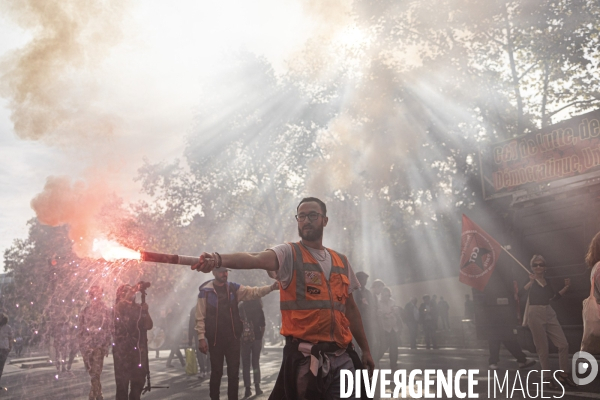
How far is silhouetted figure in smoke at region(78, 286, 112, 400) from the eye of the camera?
9625 mm

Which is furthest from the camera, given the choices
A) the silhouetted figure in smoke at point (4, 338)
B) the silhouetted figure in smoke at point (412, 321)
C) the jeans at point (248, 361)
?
the silhouetted figure in smoke at point (412, 321)

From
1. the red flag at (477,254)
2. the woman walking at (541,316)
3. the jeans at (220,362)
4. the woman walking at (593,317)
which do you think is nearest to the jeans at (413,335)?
the red flag at (477,254)

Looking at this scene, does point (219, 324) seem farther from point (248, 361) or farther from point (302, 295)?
point (302, 295)

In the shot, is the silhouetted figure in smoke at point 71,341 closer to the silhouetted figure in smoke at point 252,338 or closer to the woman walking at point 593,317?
the silhouetted figure in smoke at point 252,338

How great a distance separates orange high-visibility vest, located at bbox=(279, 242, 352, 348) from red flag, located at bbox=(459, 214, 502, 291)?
373 inches

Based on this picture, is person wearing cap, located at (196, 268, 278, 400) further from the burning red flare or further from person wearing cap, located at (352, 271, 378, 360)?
the burning red flare

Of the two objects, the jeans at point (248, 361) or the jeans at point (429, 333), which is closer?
the jeans at point (248, 361)

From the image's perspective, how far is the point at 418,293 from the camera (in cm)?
3250

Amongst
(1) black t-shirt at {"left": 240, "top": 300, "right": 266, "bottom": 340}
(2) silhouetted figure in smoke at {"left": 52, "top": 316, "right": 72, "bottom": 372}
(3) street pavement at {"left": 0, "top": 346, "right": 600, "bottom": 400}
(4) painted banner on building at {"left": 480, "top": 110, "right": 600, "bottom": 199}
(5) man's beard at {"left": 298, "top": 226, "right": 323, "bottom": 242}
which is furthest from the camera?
(2) silhouetted figure in smoke at {"left": 52, "top": 316, "right": 72, "bottom": 372}

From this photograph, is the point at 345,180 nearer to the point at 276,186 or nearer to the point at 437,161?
the point at 437,161

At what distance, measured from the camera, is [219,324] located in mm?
7969

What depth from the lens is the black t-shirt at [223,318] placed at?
7.97 metres

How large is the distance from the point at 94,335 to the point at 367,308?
433 cm

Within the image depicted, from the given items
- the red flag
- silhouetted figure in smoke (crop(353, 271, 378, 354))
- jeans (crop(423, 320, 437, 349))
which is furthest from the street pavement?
jeans (crop(423, 320, 437, 349))
